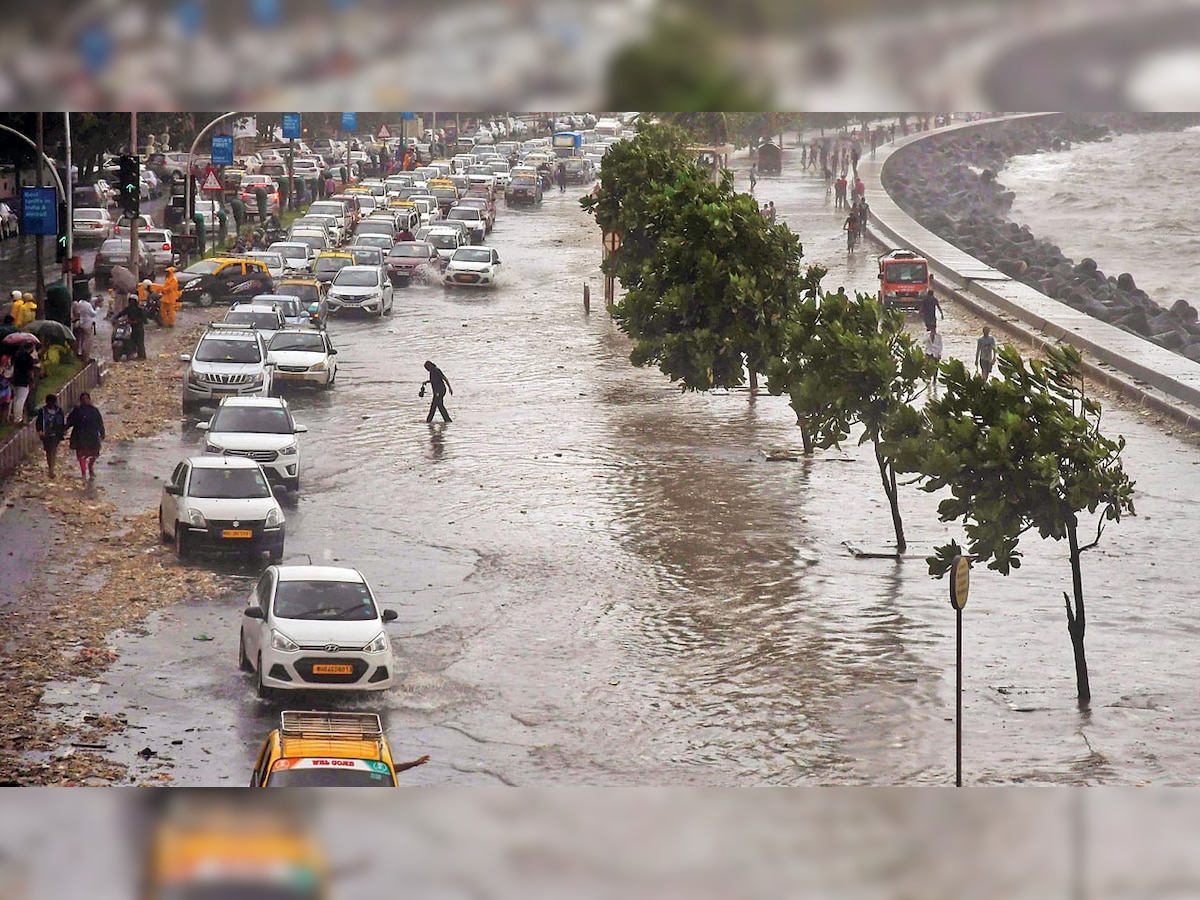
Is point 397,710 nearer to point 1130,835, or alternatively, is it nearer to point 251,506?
point 251,506

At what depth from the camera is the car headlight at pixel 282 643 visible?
1981cm

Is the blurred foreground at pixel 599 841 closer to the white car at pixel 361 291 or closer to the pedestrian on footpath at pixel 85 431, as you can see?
the pedestrian on footpath at pixel 85 431

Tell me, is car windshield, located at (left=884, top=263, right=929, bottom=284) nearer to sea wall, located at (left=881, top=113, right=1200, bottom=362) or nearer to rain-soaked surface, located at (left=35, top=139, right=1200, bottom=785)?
sea wall, located at (left=881, top=113, right=1200, bottom=362)

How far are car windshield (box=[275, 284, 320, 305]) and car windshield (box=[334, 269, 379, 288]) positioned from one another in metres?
1.53

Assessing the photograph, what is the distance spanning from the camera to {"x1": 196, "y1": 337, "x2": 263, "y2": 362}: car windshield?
3425 cm

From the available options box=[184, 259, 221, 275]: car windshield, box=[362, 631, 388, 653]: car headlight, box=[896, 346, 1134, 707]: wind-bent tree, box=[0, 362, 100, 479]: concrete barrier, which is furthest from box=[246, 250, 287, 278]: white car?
box=[896, 346, 1134, 707]: wind-bent tree

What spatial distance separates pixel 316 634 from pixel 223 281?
29412 millimetres

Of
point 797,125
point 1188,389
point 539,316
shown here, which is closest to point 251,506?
point 1188,389

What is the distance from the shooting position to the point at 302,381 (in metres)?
38.4

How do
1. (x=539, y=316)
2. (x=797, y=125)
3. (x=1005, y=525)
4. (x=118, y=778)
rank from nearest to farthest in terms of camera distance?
(x=118, y=778) → (x=1005, y=525) → (x=539, y=316) → (x=797, y=125)

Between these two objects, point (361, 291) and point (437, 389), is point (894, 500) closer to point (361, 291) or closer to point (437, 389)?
point (437, 389)

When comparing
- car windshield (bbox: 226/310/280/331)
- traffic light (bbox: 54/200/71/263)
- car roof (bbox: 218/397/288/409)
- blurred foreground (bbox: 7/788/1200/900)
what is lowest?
blurred foreground (bbox: 7/788/1200/900)
